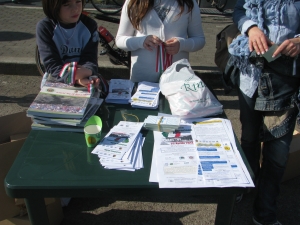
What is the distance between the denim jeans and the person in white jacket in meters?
0.51

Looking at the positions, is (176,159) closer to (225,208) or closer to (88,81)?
(225,208)

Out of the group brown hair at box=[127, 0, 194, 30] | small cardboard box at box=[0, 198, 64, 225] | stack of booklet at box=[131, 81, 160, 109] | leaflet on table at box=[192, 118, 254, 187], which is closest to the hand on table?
stack of booklet at box=[131, 81, 160, 109]

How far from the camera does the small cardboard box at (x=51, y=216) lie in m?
1.81

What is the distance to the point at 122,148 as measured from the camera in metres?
1.43

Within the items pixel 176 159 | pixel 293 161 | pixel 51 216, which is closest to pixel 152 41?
pixel 176 159

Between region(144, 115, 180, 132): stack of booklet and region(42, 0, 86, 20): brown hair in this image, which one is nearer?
region(144, 115, 180, 132): stack of booklet

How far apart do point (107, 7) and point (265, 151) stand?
6.85m

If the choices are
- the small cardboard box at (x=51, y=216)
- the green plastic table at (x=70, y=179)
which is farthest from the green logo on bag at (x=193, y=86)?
the small cardboard box at (x=51, y=216)

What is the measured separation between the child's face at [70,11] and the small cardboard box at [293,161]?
5.84 feet

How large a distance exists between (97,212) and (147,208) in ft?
1.14

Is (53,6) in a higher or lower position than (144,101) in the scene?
higher

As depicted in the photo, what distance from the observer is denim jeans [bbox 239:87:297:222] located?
1.82 m

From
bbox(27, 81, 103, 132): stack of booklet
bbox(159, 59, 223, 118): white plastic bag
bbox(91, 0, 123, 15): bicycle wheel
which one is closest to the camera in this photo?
bbox(27, 81, 103, 132): stack of booklet

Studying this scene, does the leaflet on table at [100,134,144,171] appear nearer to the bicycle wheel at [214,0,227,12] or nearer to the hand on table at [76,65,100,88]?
→ the hand on table at [76,65,100,88]
